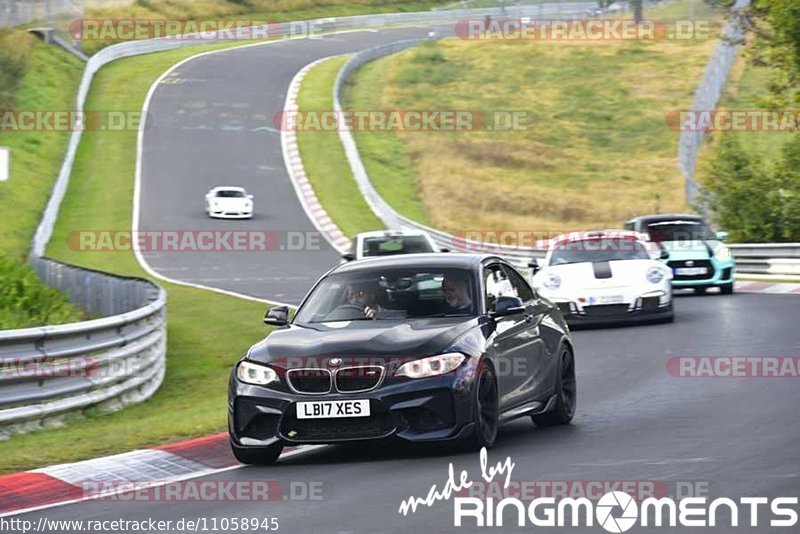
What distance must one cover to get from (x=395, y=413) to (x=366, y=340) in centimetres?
57

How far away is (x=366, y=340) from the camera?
10.6 metres

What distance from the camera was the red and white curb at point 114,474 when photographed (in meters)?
9.69

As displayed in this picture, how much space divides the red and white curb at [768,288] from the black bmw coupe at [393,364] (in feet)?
58.8

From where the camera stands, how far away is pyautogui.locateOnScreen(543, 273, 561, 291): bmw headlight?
22188 mm

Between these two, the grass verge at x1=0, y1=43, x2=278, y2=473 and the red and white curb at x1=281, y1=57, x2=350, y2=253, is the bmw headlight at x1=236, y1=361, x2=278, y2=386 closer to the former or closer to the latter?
the grass verge at x1=0, y1=43, x2=278, y2=473

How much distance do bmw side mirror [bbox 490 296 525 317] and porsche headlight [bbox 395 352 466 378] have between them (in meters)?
0.86

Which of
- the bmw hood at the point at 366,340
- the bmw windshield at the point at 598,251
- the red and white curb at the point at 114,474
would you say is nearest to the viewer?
the red and white curb at the point at 114,474

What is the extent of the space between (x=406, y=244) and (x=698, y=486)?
1772cm

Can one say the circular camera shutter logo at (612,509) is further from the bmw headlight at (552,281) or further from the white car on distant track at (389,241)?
the white car on distant track at (389,241)

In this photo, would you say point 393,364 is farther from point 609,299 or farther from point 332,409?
point 609,299

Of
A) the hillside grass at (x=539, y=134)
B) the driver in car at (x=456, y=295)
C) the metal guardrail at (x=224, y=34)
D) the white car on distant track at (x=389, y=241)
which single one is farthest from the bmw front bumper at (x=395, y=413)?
the hillside grass at (x=539, y=134)

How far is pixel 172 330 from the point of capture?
77.7 ft

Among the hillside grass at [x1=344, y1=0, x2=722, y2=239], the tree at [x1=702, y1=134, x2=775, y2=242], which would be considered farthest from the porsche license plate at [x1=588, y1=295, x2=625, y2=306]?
the hillside grass at [x1=344, y1=0, x2=722, y2=239]

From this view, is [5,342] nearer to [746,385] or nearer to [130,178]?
[746,385]
